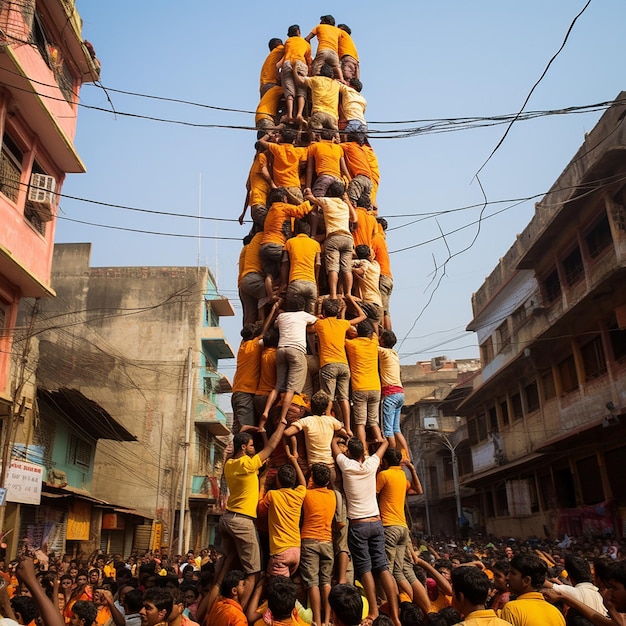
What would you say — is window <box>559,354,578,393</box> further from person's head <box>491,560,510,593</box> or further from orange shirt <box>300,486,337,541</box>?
person's head <box>491,560,510,593</box>

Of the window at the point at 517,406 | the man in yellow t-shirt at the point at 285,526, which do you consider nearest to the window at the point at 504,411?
the window at the point at 517,406

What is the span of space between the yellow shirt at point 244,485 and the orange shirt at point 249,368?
2284mm

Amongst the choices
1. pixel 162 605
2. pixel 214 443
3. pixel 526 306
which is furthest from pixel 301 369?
pixel 214 443

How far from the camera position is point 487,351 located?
34156mm

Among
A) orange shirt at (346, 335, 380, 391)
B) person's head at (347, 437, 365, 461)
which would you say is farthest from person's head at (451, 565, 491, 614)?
orange shirt at (346, 335, 380, 391)

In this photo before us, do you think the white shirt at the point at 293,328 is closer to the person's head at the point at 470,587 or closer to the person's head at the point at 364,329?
the person's head at the point at 364,329

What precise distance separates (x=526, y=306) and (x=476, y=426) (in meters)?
9.14

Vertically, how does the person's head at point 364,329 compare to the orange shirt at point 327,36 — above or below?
below

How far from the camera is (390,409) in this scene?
409 inches

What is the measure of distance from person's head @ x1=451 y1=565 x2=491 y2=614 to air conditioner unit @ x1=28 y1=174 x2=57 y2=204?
52.1 ft

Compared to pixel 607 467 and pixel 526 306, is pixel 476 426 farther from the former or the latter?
pixel 607 467

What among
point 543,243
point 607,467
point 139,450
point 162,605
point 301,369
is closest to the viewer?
point 162,605

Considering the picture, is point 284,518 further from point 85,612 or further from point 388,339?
point 388,339

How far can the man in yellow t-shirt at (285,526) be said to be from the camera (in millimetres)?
7242
